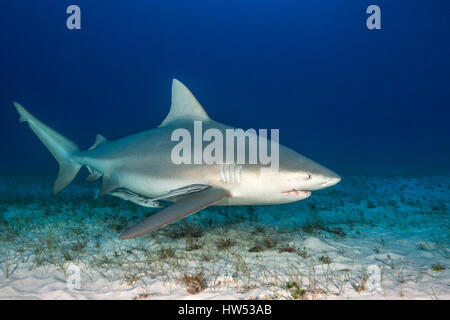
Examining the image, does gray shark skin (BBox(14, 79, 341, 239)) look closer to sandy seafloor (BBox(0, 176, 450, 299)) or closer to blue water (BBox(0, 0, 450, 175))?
sandy seafloor (BBox(0, 176, 450, 299))

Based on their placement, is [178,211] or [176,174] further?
[176,174]

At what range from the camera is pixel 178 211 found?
9.43ft

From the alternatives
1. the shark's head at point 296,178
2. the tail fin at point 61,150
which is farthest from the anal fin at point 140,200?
the tail fin at point 61,150

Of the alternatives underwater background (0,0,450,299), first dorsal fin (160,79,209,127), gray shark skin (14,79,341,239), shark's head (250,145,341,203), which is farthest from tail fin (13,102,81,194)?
shark's head (250,145,341,203)

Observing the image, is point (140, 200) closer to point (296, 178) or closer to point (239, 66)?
point (296, 178)

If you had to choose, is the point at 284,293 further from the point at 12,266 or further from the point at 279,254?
the point at 12,266

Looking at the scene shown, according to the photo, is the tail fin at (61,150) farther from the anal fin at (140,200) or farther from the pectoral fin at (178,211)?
the pectoral fin at (178,211)

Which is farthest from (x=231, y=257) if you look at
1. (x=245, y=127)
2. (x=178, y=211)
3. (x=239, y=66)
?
(x=239, y=66)

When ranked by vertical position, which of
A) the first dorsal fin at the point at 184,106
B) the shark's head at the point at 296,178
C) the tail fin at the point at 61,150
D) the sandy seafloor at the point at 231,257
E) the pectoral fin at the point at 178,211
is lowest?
the sandy seafloor at the point at 231,257

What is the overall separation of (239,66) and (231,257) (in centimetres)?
15061

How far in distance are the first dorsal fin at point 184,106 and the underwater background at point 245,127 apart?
6.70 ft

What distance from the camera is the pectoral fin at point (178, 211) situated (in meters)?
2.57

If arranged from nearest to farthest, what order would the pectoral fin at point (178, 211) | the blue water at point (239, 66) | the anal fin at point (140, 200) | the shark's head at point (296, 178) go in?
the pectoral fin at point (178, 211) → the shark's head at point (296, 178) → the anal fin at point (140, 200) → the blue water at point (239, 66)

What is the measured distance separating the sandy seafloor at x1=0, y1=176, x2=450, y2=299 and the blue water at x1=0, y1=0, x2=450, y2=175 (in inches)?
3588
